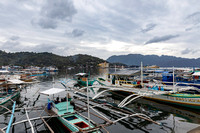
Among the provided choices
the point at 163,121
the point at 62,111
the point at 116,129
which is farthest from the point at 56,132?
the point at 163,121

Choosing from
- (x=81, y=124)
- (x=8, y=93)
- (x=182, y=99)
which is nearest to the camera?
(x=81, y=124)

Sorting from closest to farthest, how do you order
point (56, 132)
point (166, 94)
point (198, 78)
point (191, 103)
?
1. point (56, 132)
2. point (191, 103)
3. point (166, 94)
4. point (198, 78)

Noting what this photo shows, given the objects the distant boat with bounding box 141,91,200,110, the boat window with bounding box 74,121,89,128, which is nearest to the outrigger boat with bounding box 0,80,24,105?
the boat window with bounding box 74,121,89,128

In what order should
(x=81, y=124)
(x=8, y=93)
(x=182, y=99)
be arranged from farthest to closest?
(x=8, y=93) < (x=182, y=99) < (x=81, y=124)

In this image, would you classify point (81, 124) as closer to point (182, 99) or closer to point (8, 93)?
point (182, 99)

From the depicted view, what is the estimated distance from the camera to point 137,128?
46.8 feet

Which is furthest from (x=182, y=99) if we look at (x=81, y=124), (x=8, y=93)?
(x=8, y=93)

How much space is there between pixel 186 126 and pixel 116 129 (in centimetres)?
799

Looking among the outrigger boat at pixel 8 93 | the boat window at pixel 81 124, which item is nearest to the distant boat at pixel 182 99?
the boat window at pixel 81 124

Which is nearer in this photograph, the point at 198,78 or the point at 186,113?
the point at 186,113

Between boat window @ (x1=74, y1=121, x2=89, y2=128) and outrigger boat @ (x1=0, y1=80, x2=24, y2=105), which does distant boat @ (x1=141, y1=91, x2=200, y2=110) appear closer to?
boat window @ (x1=74, y1=121, x2=89, y2=128)

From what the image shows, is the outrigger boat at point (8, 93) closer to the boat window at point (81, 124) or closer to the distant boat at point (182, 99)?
the boat window at point (81, 124)

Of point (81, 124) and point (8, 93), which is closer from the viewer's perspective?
point (81, 124)

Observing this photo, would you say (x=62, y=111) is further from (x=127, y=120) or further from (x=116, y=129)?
(x=127, y=120)
